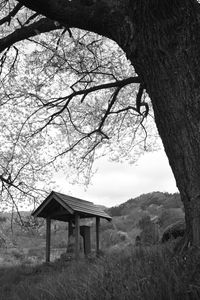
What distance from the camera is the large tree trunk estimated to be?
146 inches

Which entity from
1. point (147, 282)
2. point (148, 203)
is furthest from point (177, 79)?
point (148, 203)

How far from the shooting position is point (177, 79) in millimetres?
3846

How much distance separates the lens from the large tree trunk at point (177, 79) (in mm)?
3717

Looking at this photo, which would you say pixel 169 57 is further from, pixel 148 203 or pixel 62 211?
pixel 148 203

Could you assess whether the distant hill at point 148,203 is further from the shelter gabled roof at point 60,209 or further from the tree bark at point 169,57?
the tree bark at point 169,57

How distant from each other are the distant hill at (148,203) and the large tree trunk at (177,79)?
117 ft

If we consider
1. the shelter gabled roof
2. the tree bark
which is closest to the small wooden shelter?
the shelter gabled roof

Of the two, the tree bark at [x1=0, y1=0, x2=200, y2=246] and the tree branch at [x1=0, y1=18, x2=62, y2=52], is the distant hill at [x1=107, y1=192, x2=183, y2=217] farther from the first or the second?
the tree bark at [x1=0, y1=0, x2=200, y2=246]

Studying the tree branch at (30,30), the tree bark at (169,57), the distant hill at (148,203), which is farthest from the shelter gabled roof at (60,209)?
the distant hill at (148,203)

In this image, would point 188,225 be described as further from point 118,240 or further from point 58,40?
point 118,240

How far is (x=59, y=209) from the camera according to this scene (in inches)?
555

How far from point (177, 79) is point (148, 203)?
139ft

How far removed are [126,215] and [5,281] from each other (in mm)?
34514

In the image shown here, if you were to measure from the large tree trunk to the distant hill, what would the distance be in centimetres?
3573
